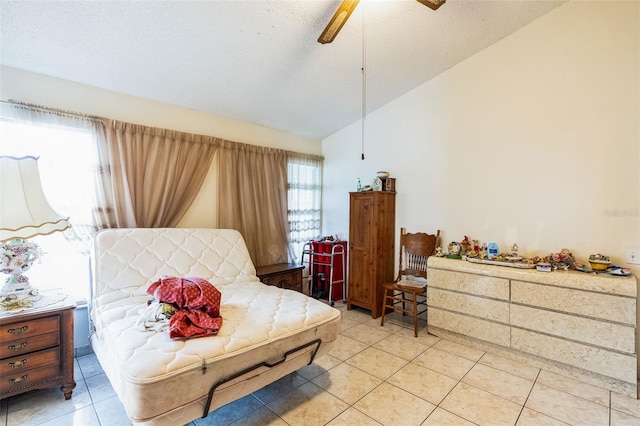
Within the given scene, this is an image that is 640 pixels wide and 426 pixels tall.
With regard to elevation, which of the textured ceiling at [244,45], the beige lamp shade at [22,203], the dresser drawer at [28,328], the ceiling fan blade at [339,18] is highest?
the textured ceiling at [244,45]

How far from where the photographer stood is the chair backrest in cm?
345

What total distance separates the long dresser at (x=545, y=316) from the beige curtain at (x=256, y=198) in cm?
206

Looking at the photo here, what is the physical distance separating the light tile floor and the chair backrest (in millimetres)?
1107

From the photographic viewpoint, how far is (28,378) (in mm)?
1886

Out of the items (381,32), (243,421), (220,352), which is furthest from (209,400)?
(381,32)

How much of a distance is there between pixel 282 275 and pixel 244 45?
2.49m

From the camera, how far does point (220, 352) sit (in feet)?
5.08

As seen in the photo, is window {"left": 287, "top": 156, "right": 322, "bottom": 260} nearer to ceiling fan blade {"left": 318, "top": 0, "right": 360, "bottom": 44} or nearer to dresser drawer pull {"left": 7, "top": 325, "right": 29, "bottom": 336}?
ceiling fan blade {"left": 318, "top": 0, "right": 360, "bottom": 44}

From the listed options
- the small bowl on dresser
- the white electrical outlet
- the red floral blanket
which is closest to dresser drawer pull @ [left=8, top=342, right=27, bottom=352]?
the red floral blanket

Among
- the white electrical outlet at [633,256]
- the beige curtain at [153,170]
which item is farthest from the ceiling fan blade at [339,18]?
the white electrical outlet at [633,256]

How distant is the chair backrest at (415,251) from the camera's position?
3.45 metres

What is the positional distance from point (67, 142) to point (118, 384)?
2185mm

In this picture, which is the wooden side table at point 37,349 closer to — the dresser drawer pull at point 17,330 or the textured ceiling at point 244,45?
the dresser drawer pull at point 17,330

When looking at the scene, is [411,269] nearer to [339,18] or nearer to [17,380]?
[339,18]
